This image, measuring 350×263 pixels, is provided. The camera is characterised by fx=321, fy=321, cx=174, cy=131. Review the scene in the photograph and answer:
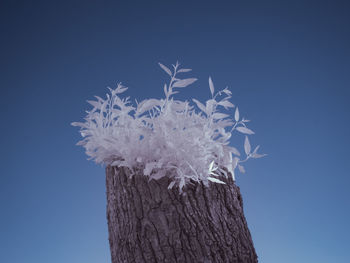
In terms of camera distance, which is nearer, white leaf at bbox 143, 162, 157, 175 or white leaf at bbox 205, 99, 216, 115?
white leaf at bbox 143, 162, 157, 175

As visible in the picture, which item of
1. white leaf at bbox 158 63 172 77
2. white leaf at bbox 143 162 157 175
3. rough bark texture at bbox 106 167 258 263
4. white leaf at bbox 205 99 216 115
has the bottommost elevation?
rough bark texture at bbox 106 167 258 263

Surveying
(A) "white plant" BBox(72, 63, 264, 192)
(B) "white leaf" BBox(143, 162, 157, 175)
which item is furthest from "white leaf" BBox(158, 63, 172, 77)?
(B) "white leaf" BBox(143, 162, 157, 175)

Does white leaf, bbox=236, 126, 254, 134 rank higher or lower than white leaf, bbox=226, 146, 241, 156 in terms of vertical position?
higher

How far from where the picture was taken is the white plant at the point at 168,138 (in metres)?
0.93

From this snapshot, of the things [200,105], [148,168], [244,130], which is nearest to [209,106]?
[200,105]

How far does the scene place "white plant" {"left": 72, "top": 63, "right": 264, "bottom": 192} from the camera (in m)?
0.93

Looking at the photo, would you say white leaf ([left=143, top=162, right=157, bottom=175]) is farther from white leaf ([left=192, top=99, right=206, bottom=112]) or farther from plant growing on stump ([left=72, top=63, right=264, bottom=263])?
white leaf ([left=192, top=99, right=206, bottom=112])

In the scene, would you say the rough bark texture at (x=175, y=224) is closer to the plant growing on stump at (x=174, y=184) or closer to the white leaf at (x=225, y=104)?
the plant growing on stump at (x=174, y=184)

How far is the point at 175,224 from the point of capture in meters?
0.89

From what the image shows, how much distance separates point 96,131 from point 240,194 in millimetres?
515

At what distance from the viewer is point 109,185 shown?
40.9 inches

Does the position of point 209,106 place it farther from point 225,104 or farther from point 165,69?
point 165,69

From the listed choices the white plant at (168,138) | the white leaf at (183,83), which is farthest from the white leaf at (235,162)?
the white leaf at (183,83)

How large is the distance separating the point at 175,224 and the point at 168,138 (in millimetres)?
243
